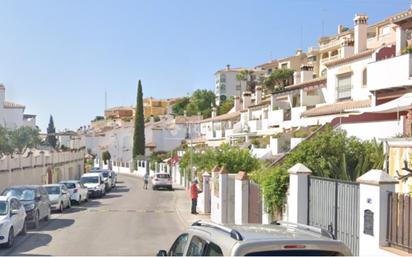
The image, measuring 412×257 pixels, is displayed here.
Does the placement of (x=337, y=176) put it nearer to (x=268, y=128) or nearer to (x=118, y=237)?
(x=118, y=237)

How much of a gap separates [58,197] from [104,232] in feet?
32.0

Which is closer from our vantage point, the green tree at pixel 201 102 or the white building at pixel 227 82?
the green tree at pixel 201 102

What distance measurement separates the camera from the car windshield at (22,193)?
965 inches

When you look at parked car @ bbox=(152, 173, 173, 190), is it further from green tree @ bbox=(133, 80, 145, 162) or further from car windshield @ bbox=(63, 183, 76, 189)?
green tree @ bbox=(133, 80, 145, 162)

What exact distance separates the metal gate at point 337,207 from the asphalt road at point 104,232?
5.49m

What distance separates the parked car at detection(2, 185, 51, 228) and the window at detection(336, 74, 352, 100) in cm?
2188

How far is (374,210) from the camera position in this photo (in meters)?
9.90

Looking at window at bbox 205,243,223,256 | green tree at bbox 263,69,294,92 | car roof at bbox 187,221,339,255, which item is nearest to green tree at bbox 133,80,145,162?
green tree at bbox 263,69,294,92

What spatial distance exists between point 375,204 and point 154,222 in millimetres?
16464

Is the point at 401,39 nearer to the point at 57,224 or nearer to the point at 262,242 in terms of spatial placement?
the point at 57,224

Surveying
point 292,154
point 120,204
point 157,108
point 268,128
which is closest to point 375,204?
point 292,154

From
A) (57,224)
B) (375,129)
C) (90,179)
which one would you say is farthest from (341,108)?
(90,179)

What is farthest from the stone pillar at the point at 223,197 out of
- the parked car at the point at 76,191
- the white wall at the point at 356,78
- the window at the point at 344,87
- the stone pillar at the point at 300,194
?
the window at the point at 344,87

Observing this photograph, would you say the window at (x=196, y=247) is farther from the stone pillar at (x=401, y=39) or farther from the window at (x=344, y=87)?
the window at (x=344, y=87)
